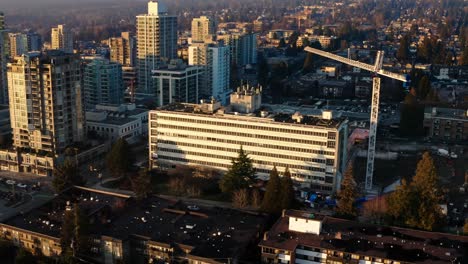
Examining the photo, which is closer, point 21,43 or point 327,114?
point 327,114

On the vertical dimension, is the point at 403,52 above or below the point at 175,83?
above

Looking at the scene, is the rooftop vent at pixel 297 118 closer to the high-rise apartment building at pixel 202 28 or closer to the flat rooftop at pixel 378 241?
the flat rooftop at pixel 378 241

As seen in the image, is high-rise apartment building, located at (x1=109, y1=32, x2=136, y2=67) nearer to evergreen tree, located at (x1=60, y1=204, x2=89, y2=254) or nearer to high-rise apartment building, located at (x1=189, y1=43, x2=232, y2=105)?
high-rise apartment building, located at (x1=189, y1=43, x2=232, y2=105)

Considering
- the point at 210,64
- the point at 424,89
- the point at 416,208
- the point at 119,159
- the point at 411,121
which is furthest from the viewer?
the point at 424,89

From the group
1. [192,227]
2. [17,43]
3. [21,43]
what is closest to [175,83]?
[17,43]

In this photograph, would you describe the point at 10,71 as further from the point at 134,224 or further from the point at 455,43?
the point at 455,43

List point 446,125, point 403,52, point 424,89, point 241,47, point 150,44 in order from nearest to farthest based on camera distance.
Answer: point 446,125, point 424,89, point 150,44, point 241,47, point 403,52

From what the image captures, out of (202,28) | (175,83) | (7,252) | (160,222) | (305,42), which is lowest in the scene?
(7,252)

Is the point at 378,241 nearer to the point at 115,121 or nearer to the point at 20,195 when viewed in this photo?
the point at 20,195
